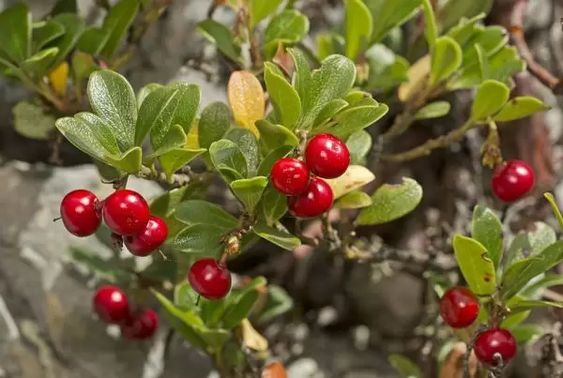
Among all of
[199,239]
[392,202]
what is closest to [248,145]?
[199,239]

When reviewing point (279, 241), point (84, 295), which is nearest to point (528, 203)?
point (279, 241)

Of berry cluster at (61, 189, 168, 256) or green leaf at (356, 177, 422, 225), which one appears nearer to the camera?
berry cluster at (61, 189, 168, 256)

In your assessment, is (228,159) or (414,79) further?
(414,79)

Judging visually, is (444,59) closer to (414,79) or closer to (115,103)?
(414,79)

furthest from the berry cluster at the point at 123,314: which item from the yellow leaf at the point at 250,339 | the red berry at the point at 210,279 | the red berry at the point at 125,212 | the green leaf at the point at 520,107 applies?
the green leaf at the point at 520,107

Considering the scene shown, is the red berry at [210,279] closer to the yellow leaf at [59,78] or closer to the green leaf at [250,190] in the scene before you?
the green leaf at [250,190]

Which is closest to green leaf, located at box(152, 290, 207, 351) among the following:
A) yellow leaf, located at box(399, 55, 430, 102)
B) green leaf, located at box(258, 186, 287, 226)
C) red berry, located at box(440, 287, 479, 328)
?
green leaf, located at box(258, 186, 287, 226)

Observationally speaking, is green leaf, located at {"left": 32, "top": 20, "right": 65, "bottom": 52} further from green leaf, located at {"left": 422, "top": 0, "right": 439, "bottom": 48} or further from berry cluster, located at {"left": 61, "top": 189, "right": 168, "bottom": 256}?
green leaf, located at {"left": 422, "top": 0, "right": 439, "bottom": 48}
